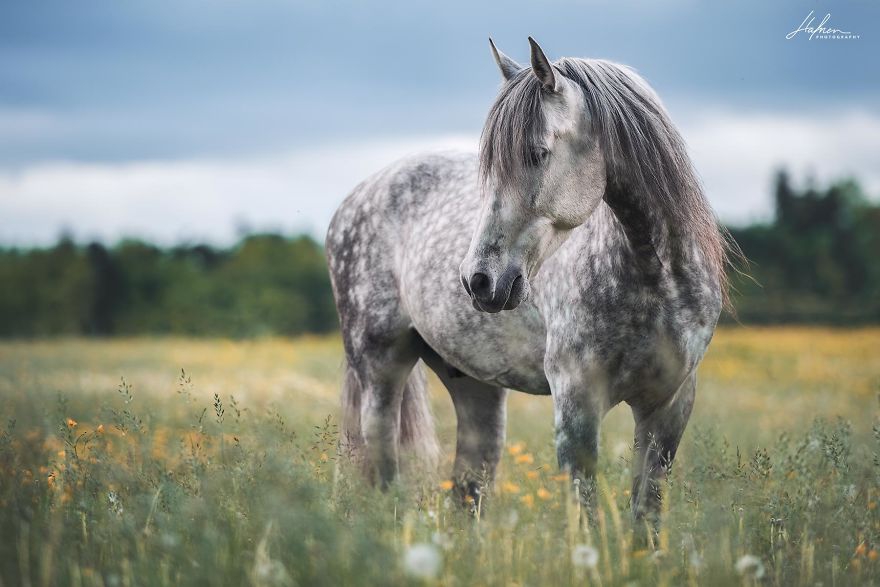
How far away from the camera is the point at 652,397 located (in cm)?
393

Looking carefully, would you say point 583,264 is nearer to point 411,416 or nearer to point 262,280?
point 411,416

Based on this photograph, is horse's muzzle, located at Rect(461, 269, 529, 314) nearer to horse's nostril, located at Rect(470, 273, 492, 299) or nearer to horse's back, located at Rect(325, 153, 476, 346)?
horse's nostril, located at Rect(470, 273, 492, 299)

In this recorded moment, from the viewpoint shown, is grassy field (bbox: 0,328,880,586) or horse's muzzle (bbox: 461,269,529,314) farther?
horse's muzzle (bbox: 461,269,529,314)

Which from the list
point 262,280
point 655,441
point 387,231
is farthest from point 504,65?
point 262,280

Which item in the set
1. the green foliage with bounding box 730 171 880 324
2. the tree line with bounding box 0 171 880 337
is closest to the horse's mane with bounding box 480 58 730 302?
the tree line with bounding box 0 171 880 337

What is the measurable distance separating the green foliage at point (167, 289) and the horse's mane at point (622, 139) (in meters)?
28.1

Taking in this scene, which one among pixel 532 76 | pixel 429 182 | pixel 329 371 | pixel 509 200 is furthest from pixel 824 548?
pixel 329 371

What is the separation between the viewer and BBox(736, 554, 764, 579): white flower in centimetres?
285

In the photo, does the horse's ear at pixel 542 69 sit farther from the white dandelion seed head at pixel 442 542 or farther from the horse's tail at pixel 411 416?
the horse's tail at pixel 411 416

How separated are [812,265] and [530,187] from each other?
25.0 m

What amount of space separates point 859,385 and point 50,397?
11.9 meters

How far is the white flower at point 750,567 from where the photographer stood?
2.85 metres

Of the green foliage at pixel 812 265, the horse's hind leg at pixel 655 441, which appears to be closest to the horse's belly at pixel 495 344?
the horse's hind leg at pixel 655 441

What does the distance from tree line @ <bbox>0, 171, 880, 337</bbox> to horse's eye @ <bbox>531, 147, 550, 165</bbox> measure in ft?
62.1
